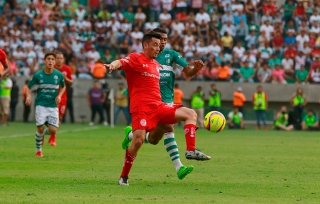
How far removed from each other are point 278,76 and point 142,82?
24926mm

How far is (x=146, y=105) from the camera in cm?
1099

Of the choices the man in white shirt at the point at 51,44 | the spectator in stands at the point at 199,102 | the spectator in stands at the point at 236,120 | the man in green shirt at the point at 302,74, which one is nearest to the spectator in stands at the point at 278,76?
the man in green shirt at the point at 302,74

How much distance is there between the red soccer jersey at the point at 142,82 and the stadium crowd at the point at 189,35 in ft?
79.2

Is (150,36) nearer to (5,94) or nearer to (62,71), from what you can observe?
(62,71)

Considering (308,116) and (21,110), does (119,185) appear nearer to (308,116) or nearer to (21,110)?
(308,116)

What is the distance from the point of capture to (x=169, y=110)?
1091 cm

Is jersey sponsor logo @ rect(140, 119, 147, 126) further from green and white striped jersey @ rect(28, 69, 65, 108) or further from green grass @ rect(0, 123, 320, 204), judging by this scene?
green and white striped jersey @ rect(28, 69, 65, 108)

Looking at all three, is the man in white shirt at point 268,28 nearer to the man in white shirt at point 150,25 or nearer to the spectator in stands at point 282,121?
the spectator in stands at point 282,121

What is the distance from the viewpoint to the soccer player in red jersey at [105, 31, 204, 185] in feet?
35.7

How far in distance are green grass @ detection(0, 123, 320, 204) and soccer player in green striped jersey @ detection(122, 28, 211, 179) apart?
0.41 meters

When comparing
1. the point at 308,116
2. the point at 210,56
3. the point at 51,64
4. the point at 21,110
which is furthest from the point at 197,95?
the point at 51,64

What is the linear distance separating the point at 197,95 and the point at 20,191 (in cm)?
2462

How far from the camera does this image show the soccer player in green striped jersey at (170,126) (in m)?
10.7

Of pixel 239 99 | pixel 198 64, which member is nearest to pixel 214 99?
pixel 239 99
